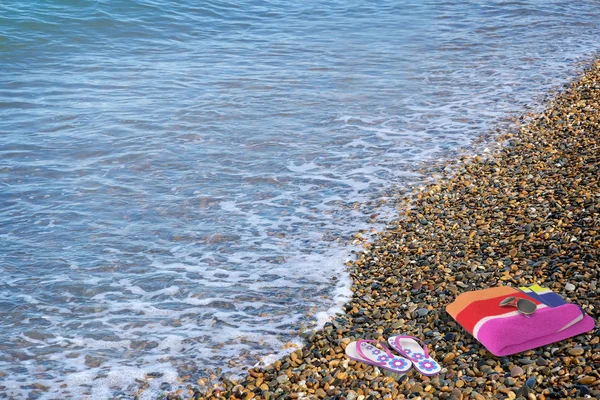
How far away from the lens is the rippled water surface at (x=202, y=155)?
4801 millimetres

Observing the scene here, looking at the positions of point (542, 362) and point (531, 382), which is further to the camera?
point (542, 362)

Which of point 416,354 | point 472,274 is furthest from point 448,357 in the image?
point 472,274

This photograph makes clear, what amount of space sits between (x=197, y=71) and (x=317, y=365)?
8.49 meters

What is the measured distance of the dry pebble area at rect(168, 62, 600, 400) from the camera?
387cm

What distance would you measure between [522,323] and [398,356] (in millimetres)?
801

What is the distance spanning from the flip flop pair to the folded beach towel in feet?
1.15

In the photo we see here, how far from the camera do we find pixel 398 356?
4152 millimetres

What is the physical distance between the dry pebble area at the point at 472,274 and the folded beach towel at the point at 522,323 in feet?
0.20

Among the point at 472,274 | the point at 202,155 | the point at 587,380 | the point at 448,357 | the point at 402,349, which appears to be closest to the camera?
the point at 587,380

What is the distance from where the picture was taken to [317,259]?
224 inches

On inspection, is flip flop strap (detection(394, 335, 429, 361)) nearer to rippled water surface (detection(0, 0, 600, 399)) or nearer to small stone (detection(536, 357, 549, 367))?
small stone (detection(536, 357, 549, 367))

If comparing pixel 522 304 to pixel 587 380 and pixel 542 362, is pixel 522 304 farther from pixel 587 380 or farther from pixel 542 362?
pixel 587 380

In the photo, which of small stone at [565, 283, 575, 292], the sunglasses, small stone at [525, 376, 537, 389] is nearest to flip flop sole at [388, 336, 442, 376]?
small stone at [525, 376, 537, 389]

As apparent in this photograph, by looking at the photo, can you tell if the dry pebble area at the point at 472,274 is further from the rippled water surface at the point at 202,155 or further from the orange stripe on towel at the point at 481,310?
the rippled water surface at the point at 202,155
